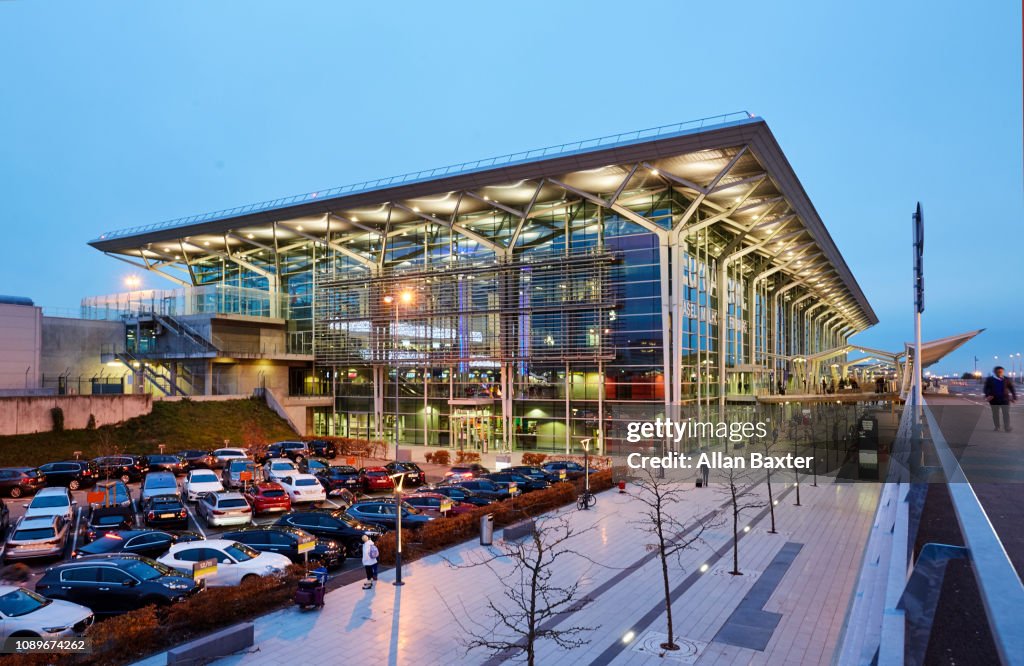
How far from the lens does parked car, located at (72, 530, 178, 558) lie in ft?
58.9

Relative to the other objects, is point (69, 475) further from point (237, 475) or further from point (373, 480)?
point (373, 480)

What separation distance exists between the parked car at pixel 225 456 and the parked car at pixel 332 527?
18.2m

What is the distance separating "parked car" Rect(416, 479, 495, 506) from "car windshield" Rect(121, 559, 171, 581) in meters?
11.7

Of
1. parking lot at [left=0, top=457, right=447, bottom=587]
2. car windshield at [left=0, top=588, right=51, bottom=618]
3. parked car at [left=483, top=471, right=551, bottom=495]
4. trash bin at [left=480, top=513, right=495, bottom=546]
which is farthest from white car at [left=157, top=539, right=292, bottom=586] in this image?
parked car at [left=483, top=471, right=551, bottom=495]

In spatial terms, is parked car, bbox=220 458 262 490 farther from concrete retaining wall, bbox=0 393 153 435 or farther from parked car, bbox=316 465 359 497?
concrete retaining wall, bbox=0 393 153 435

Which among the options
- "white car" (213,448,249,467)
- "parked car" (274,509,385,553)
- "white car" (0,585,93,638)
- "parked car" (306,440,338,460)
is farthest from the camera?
"parked car" (306,440,338,460)

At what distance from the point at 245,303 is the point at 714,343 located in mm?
39105

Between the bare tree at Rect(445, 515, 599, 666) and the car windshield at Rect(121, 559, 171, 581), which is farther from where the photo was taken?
the car windshield at Rect(121, 559, 171, 581)

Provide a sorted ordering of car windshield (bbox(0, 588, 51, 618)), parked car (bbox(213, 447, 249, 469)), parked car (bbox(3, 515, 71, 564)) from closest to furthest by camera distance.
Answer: car windshield (bbox(0, 588, 51, 618)), parked car (bbox(3, 515, 71, 564)), parked car (bbox(213, 447, 249, 469))

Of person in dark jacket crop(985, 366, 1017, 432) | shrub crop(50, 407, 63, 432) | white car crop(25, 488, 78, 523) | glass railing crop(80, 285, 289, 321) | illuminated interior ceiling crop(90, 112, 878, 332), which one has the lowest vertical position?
white car crop(25, 488, 78, 523)

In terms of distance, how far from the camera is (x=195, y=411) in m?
46.7


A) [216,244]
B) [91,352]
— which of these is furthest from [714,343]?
[91,352]

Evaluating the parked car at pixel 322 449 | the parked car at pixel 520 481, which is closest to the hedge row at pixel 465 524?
the parked car at pixel 520 481

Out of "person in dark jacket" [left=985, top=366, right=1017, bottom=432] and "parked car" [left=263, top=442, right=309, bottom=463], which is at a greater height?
"person in dark jacket" [left=985, top=366, right=1017, bottom=432]
